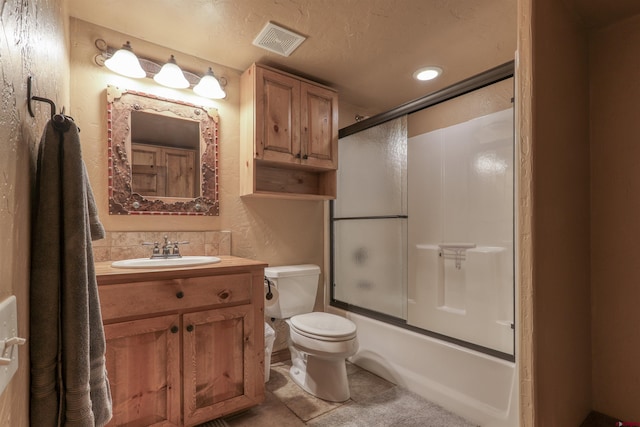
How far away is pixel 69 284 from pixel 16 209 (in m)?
0.19

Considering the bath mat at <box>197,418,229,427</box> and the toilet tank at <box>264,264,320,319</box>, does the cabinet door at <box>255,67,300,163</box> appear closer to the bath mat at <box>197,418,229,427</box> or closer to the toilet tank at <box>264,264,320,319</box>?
the toilet tank at <box>264,264,320,319</box>

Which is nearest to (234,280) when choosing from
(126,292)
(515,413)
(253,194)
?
(126,292)

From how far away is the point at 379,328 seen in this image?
7.48 ft

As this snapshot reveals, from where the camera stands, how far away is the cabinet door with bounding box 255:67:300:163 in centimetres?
204

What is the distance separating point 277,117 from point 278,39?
0.47m

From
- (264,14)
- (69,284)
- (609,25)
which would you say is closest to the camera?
(69,284)

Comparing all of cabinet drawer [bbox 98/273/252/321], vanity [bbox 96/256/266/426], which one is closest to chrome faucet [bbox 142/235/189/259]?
vanity [bbox 96/256/266/426]

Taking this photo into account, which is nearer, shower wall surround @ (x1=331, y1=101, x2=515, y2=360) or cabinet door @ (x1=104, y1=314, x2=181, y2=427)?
cabinet door @ (x1=104, y1=314, x2=181, y2=427)

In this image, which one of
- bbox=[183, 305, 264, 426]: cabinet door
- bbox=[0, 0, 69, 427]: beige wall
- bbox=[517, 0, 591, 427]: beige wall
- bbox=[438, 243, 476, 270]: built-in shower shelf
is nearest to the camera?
bbox=[0, 0, 69, 427]: beige wall

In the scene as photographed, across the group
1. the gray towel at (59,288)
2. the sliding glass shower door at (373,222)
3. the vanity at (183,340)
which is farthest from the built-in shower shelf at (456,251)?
the gray towel at (59,288)

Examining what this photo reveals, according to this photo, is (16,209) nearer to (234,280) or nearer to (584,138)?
(234,280)

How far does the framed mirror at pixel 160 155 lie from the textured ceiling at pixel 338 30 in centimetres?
37

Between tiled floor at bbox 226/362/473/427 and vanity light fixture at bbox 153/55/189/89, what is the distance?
192 cm

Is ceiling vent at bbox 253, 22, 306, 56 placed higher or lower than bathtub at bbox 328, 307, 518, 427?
higher
